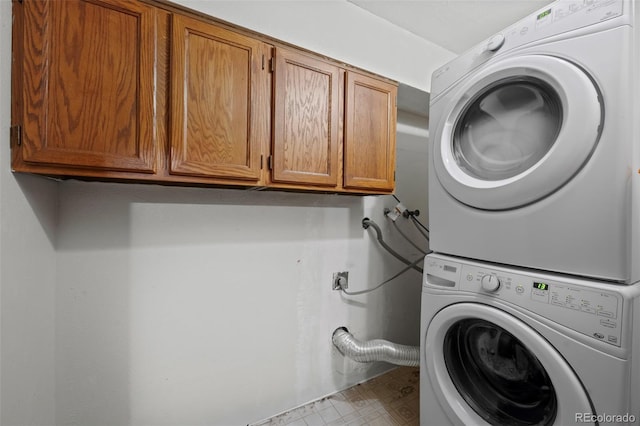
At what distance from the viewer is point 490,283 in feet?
2.75

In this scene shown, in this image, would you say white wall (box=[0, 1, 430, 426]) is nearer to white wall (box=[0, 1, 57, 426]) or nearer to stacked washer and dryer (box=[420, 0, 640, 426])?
white wall (box=[0, 1, 57, 426])

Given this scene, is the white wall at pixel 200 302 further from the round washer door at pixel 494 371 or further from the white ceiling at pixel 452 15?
the white ceiling at pixel 452 15

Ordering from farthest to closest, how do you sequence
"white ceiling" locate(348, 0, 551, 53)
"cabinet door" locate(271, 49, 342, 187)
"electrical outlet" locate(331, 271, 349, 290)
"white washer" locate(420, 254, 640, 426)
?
"electrical outlet" locate(331, 271, 349, 290)
"white ceiling" locate(348, 0, 551, 53)
"cabinet door" locate(271, 49, 342, 187)
"white washer" locate(420, 254, 640, 426)

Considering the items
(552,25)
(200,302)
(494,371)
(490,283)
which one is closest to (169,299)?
(200,302)

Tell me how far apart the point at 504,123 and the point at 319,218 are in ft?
3.07

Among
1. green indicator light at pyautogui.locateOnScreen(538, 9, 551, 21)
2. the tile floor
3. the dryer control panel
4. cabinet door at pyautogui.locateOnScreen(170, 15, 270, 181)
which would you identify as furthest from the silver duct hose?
green indicator light at pyautogui.locateOnScreen(538, 9, 551, 21)

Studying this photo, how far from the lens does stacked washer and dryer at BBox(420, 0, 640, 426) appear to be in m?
0.64

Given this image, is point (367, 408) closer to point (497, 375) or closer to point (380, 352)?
point (380, 352)

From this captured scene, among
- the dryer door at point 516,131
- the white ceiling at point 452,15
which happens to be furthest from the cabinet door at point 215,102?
the white ceiling at point 452,15

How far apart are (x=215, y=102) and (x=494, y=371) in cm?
151

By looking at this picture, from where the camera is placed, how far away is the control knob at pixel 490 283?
2.72ft

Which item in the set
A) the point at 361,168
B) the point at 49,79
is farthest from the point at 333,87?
the point at 49,79

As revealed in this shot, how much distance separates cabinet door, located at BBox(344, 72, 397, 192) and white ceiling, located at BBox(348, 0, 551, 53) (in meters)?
0.51

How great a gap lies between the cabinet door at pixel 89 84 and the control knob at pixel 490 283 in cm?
120
